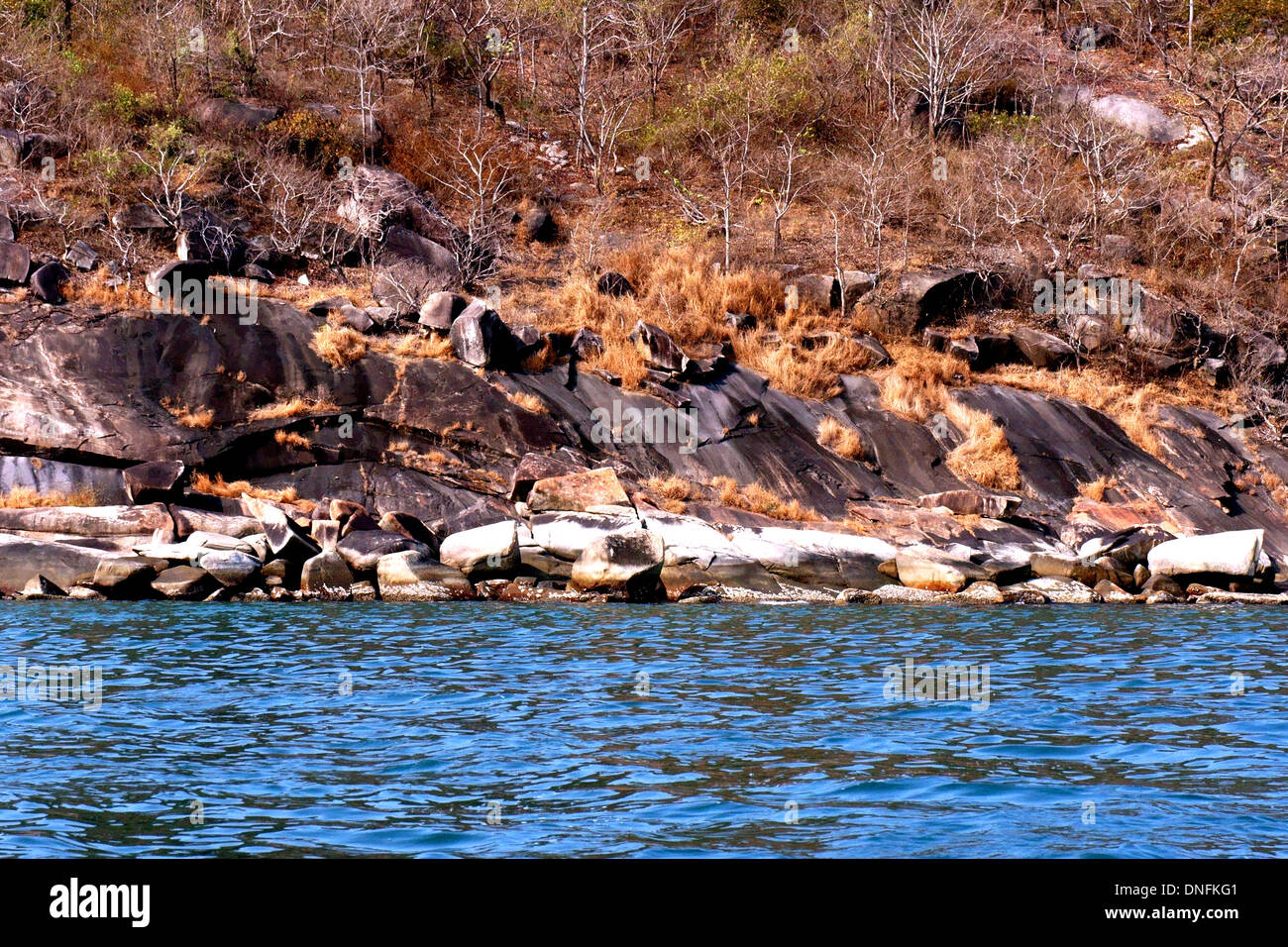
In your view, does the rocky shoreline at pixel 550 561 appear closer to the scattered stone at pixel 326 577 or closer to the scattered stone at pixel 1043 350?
the scattered stone at pixel 326 577

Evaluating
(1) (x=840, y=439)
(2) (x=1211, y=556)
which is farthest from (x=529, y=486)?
(2) (x=1211, y=556)

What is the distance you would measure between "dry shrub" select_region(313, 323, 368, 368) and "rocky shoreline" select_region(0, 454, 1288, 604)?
463cm

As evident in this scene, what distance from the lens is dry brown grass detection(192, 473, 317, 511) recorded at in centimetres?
2264

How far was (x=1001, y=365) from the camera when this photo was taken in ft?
104

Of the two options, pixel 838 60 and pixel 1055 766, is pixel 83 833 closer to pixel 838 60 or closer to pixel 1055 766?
pixel 1055 766

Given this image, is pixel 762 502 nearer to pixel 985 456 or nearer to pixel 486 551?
pixel 985 456

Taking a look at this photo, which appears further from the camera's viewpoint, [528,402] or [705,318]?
[705,318]

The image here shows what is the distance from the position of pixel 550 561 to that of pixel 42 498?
9511mm

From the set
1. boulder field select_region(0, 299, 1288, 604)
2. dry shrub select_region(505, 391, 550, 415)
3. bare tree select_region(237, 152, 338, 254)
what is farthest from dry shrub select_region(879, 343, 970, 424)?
bare tree select_region(237, 152, 338, 254)

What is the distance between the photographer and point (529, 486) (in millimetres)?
23453

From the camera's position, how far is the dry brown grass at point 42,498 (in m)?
A: 21.3

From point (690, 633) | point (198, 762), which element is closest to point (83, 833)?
point (198, 762)

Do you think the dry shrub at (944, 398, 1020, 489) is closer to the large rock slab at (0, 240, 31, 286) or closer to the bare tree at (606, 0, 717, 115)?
the bare tree at (606, 0, 717, 115)

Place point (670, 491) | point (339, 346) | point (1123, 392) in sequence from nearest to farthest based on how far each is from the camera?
point (670, 491)
point (339, 346)
point (1123, 392)
